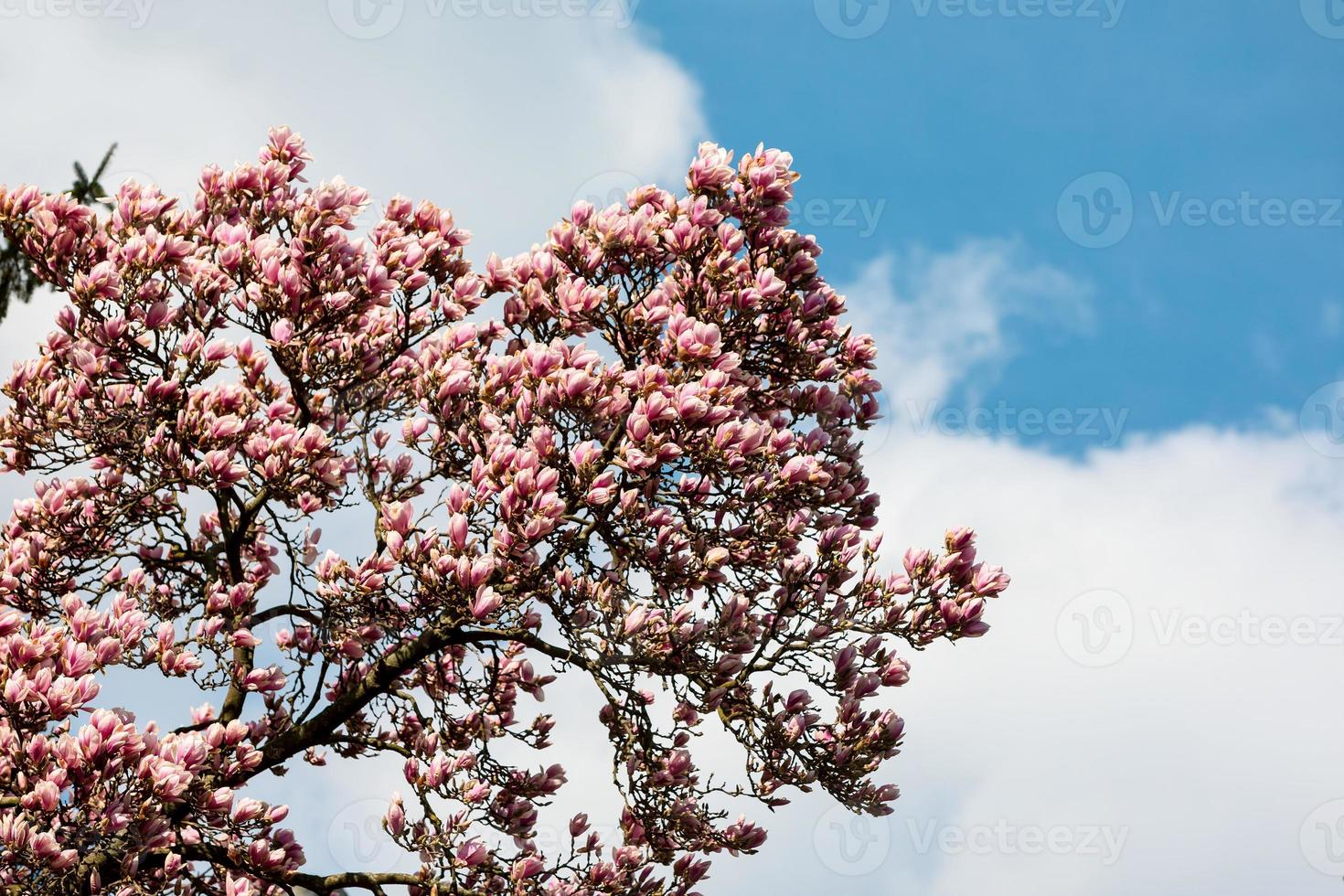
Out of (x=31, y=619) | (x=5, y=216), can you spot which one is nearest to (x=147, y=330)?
(x=5, y=216)

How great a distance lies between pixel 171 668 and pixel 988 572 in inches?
234

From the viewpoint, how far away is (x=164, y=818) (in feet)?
25.3

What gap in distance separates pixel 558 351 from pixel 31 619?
445 centimetres

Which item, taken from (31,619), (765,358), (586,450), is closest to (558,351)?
(586,450)

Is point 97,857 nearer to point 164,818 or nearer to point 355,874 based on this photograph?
point 164,818

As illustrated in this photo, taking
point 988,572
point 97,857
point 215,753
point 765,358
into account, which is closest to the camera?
point 97,857

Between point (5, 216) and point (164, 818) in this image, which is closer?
point (164, 818)

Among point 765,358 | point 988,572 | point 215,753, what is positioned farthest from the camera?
point 765,358

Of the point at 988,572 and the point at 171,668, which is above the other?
the point at 988,572

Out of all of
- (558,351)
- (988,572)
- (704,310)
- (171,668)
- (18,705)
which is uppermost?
(704,310)

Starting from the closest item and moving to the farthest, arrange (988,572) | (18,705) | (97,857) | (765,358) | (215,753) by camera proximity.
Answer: (18,705) < (97,857) < (215,753) < (988,572) < (765,358)

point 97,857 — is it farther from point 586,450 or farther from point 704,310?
point 704,310

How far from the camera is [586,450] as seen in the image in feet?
27.3

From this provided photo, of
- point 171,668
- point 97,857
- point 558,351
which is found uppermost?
point 558,351
